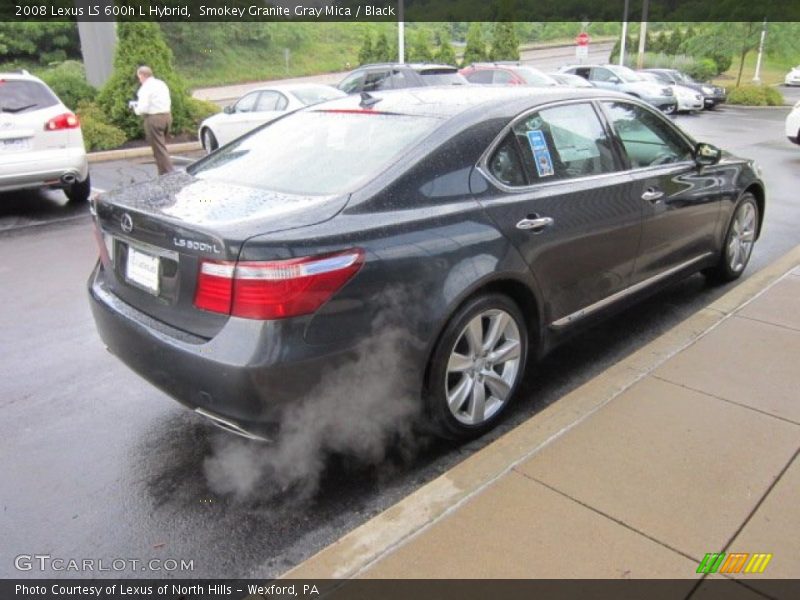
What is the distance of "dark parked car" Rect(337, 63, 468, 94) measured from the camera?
13.7 m

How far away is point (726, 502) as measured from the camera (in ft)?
8.55

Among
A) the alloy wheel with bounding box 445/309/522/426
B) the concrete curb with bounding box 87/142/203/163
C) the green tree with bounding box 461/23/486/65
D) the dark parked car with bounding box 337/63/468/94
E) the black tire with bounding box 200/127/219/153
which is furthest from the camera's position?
the green tree with bounding box 461/23/486/65

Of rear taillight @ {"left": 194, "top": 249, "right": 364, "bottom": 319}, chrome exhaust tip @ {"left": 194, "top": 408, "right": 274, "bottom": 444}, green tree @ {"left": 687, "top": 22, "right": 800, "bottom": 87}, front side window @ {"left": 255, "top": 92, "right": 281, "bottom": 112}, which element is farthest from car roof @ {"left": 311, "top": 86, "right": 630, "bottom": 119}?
green tree @ {"left": 687, "top": 22, "right": 800, "bottom": 87}

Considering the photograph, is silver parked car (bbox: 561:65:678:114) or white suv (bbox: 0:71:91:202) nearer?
white suv (bbox: 0:71:91:202)

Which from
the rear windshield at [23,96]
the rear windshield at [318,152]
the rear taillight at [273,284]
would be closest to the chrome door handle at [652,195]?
the rear windshield at [318,152]

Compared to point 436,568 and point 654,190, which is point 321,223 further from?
point 654,190

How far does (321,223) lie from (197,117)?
46.7ft

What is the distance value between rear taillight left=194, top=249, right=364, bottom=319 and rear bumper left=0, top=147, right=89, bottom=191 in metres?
6.34

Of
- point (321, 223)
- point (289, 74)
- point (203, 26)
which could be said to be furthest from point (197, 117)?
point (203, 26)

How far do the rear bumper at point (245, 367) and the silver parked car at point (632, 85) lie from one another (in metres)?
20.4

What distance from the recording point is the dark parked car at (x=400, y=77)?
539 inches

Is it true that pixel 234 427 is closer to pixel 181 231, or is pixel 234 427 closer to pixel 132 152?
pixel 181 231

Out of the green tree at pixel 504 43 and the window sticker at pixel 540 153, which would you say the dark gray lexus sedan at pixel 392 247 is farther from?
the green tree at pixel 504 43

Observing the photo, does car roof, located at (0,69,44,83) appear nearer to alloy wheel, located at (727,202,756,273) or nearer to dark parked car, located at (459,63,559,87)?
alloy wheel, located at (727,202,756,273)
